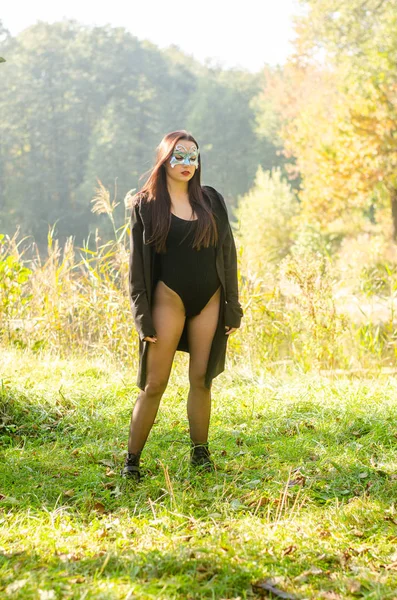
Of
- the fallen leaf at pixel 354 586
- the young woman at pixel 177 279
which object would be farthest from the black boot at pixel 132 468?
the fallen leaf at pixel 354 586

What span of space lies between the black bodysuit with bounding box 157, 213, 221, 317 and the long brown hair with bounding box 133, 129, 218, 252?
0.04 m

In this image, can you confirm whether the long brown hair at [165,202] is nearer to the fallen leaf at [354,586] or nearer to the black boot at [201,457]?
the black boot at [201,457]

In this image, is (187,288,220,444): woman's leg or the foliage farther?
the foliage

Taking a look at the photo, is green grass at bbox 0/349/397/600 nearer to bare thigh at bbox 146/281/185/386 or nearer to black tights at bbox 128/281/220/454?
black tights at bbox 128/281/220/454

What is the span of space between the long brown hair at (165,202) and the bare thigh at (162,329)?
0.23 m

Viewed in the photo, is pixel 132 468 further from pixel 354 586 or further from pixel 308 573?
pixel 354 586

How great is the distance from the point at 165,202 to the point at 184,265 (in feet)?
1.06

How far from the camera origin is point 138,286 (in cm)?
322

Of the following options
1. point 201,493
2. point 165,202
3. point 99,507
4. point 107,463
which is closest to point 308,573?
point 201,493

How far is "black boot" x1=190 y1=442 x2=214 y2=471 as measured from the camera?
3.56 m

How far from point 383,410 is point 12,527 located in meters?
2.70

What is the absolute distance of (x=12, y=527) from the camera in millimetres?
2785

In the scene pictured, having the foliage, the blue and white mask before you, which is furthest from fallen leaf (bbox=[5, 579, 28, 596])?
the foliage

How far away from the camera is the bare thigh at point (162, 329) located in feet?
10.7
